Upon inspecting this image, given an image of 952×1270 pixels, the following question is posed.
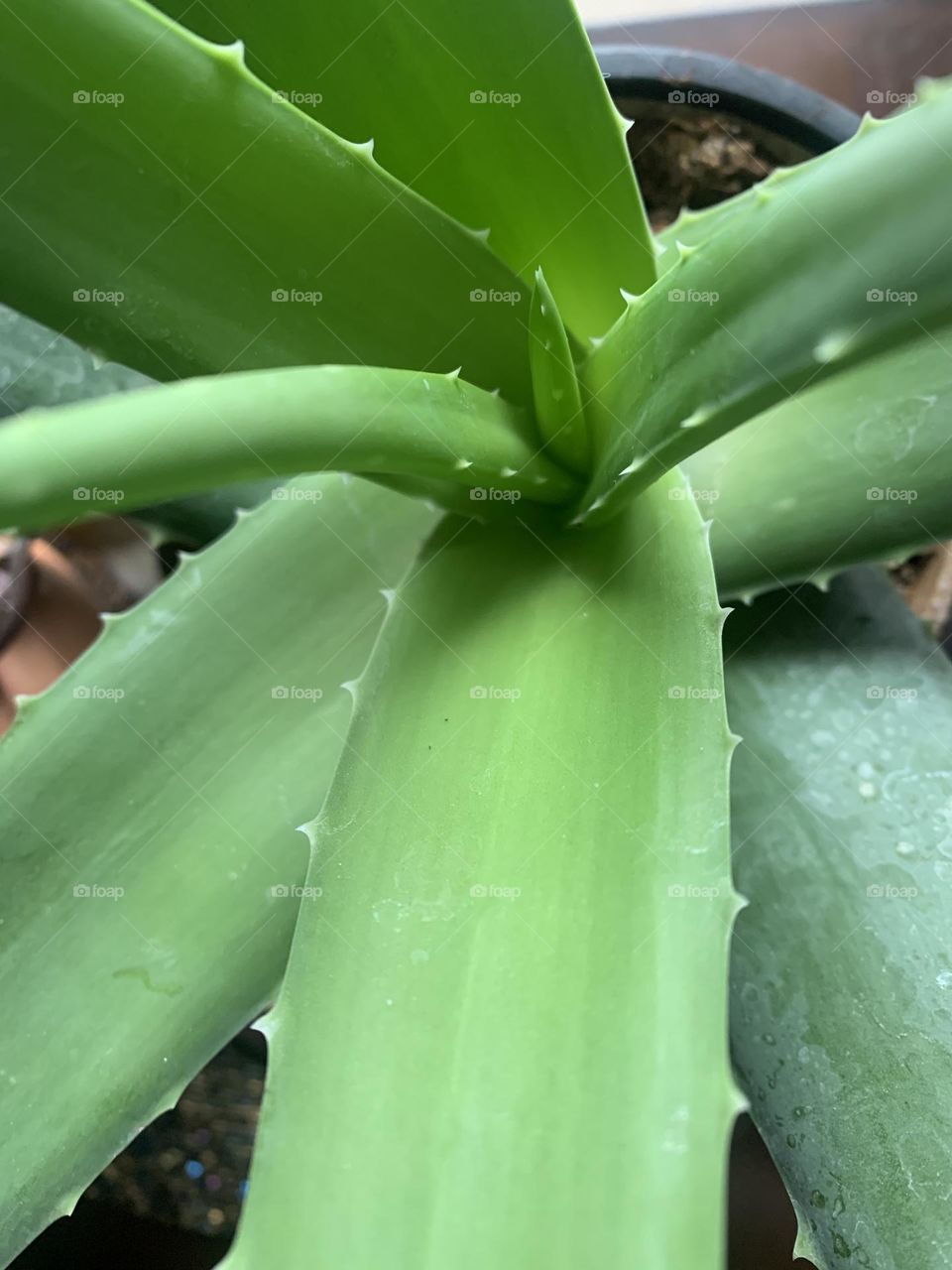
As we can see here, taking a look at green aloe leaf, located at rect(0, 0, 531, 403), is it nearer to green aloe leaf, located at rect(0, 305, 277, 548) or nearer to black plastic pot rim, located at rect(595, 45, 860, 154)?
green aloe leaf, located at rect(0, 305, 277, 548)

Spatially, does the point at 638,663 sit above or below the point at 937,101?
below

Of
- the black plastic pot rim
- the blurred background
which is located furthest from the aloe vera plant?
the blurred background

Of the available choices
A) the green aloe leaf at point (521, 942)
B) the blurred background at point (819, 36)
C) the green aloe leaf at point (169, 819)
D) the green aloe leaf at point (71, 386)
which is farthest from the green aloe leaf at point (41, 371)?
the blurred background at point (819, 36)

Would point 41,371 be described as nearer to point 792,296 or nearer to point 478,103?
point 478,103

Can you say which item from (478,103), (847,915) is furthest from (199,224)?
(847,915)

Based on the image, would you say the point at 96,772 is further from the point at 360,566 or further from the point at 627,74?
the point at 627,74

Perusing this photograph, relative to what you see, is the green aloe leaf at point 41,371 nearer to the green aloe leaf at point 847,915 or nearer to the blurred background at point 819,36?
the green aloe leaf at point 847,915

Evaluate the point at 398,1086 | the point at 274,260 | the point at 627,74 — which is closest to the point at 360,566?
the point at 274,260

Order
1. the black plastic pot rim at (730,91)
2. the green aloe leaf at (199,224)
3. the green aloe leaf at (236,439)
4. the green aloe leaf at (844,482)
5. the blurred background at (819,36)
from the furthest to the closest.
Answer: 1. the blurred background at (819,36)
2. the black plastic pot rim at (730,91)
3. the green aloe leaf at (844,482)
4. the green aloe leaf at (199,224)
5. the green aloe leaf at (236,439)
